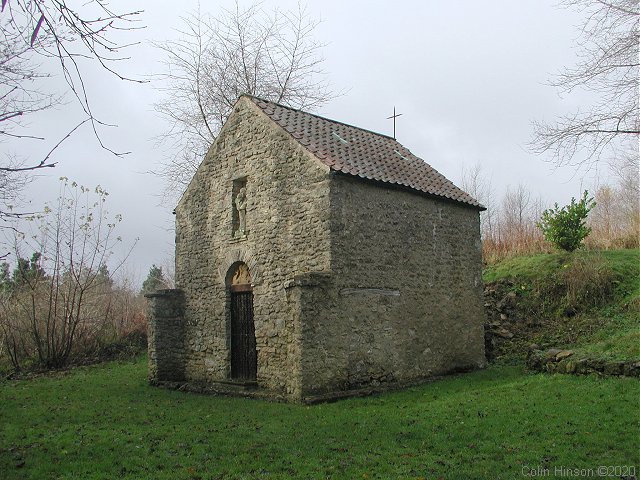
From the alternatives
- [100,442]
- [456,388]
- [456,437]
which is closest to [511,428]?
[456,437]

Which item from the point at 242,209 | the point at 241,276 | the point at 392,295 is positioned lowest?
the point at 392,295

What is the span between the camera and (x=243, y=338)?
47.0 ft

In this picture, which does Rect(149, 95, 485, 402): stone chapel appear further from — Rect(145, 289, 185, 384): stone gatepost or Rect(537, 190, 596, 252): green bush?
Rect(537, 190, 596, 252): green bush

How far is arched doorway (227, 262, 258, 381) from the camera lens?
14070 millimetres

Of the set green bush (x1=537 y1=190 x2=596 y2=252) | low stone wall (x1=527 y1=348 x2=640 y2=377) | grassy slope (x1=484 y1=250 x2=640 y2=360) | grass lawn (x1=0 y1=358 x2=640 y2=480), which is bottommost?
grass lawn (x1=0 y1=358 x2=640 y2=480)

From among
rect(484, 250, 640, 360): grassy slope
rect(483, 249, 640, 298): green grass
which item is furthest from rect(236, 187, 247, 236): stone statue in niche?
rect(483, 249, 640, 298): green grass

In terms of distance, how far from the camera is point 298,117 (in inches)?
607

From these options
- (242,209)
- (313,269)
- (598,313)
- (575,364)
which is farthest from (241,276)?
(598,313)

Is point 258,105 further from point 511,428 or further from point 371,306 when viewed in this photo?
point 511,428

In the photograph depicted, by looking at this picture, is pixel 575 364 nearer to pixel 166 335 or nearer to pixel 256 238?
pixel 256 238

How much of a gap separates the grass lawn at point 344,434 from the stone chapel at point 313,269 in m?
1.23

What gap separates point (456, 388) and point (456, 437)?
4.69m

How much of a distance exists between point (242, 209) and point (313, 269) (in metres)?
3.15

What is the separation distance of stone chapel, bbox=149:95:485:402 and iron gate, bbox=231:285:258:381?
0.04 m
